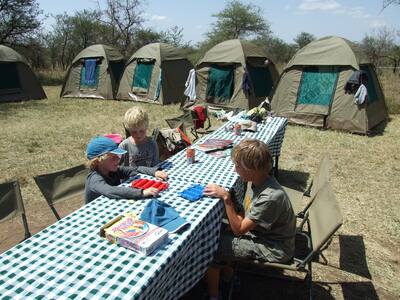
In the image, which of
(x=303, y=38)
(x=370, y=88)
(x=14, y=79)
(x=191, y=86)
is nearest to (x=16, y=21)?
(x=14, y=79)

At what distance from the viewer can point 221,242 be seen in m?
2.55

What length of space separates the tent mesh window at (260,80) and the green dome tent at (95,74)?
540 cm

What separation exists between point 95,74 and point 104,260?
39.6 ft

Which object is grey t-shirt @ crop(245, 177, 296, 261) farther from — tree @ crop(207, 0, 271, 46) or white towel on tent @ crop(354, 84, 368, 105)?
tree @ crop(207, 0, 271, 46)

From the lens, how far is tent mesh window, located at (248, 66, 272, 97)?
33.2 ft

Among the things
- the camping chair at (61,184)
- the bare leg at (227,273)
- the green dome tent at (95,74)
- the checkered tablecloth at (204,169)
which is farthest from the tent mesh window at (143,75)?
the bare leg at (227,273)

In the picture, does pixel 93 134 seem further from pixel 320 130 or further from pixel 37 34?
pixel 37 34

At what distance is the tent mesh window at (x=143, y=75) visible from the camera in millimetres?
11875

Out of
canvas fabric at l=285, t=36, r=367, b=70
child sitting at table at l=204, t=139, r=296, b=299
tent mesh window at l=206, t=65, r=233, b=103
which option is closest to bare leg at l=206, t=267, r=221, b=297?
child sitting at table at l=204, t=139, r=296, b=299

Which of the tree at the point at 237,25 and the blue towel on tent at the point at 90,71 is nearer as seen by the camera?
the blue towel on tent at the point at 90,71

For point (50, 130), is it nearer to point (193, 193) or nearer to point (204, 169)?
point (204, 169)

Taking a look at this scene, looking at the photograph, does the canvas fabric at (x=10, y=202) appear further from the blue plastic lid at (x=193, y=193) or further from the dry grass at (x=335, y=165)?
the dry grass at (x=335, y=165)

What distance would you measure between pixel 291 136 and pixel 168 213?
6029 millimetres

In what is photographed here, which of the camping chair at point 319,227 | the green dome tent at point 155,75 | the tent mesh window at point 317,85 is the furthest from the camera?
the green dome tent at point 155,75
